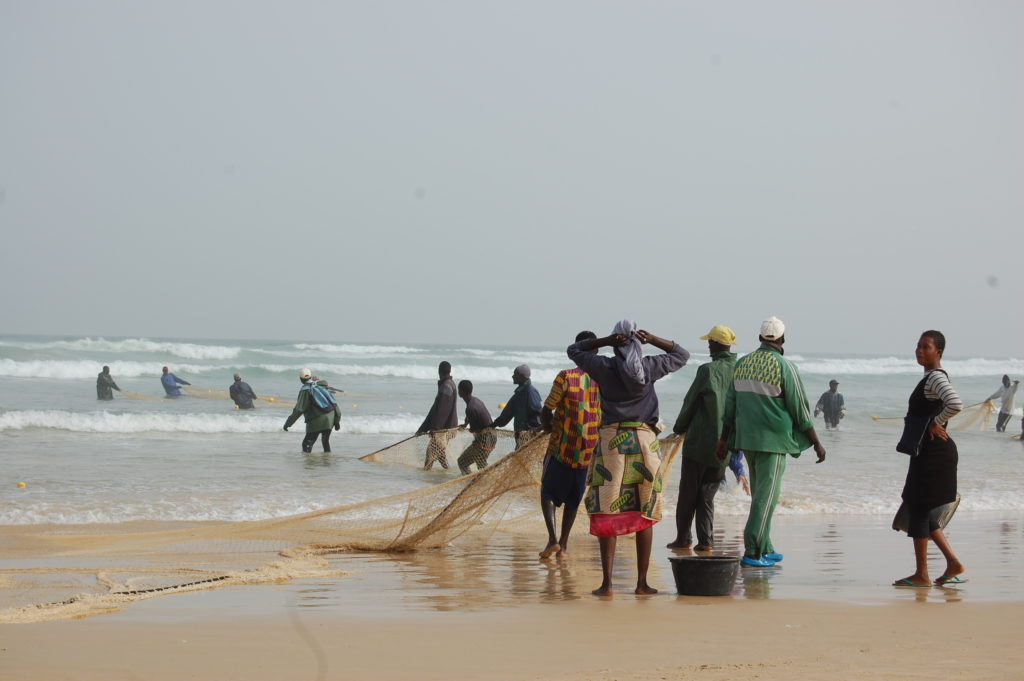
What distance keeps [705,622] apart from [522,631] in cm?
84

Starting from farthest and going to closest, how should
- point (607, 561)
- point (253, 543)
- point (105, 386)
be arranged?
1. point (105, 386)
2. point (253, 543)
3. point (607, 561)

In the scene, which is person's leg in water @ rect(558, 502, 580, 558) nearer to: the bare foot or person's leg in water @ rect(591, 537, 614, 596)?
the bare foot

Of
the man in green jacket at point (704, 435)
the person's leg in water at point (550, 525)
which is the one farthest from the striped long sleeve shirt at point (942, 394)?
the person's leg in water at point (550, 525)

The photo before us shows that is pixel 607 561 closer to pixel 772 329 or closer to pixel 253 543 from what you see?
pixel 772 329

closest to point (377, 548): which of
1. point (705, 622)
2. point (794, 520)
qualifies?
point (705, 622)

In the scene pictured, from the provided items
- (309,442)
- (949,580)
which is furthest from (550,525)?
(309,442)

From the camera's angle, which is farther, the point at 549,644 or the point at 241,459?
the point at 241,459

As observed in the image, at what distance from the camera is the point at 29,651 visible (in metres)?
4.20

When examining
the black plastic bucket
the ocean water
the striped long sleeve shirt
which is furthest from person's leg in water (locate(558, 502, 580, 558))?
the ocean water

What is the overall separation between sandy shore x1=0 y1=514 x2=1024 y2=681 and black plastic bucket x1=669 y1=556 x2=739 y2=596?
86 millimetres

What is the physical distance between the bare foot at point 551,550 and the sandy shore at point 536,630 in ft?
1.84

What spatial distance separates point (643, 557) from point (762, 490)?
3.62 feet

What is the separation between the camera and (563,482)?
280 inches

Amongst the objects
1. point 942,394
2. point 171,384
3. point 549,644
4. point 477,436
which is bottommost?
point 171,384
